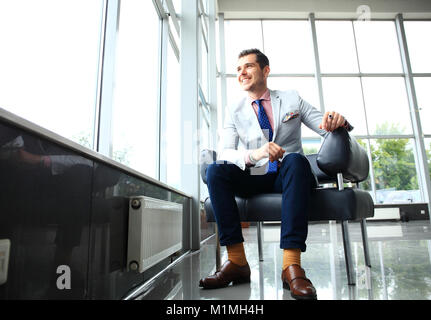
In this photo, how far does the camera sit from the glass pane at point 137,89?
1530 millimetres

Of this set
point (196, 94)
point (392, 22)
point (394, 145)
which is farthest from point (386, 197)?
point (196, 94)

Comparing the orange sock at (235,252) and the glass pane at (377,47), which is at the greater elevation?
the glass pane at (377,47)

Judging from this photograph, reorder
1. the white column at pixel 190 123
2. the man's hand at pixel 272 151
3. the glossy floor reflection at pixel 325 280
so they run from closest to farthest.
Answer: the glossy floor reflection at pixel 325 280
the man's hand at pixel 272 151
the white column at pixel 190 123

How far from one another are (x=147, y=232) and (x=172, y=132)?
1.65m

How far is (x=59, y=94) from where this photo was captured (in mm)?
1036

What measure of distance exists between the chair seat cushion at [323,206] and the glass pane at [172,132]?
1.30 metres

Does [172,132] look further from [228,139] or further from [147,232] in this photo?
[147,232]

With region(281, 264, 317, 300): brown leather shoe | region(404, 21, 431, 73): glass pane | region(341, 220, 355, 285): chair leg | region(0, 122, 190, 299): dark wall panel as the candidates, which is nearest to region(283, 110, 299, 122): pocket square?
region(341, 220, 355, 285): chair leg

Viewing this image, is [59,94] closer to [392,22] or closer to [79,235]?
[79,235]

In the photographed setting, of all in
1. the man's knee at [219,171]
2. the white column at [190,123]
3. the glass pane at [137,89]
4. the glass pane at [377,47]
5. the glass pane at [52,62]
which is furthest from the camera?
the glass pane at [377,47]

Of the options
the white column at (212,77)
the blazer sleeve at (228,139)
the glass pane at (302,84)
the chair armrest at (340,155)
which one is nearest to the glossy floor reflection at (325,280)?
the chair armrest at (340,155)

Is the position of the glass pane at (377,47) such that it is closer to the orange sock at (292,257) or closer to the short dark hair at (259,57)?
the short dark hair at (259,57)

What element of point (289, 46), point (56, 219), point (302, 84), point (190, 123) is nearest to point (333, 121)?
point (56, 219)
